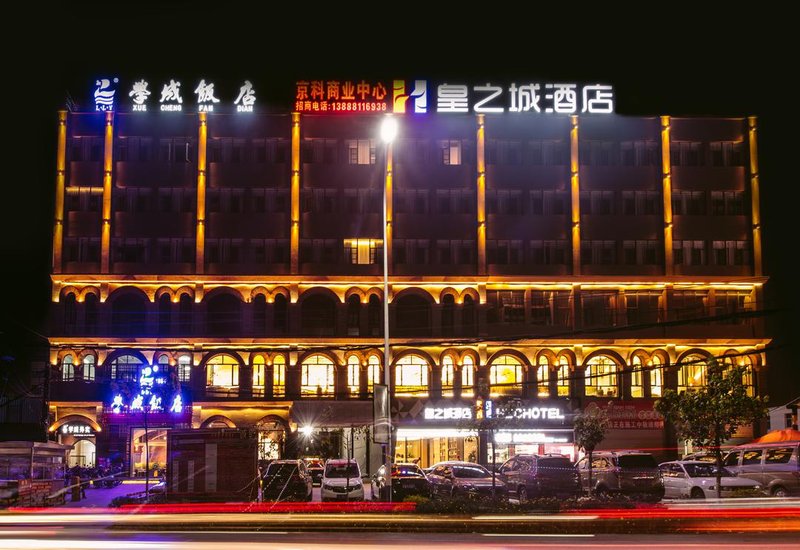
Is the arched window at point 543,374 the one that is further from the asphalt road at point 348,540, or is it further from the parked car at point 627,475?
the asphalt road at point 348,540

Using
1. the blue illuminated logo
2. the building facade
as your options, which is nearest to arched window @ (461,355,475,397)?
the building facade

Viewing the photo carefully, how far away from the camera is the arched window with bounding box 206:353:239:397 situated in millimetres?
66312

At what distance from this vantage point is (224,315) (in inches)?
2628

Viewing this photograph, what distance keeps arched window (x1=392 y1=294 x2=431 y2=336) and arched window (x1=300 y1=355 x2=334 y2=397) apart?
5795 millimetres

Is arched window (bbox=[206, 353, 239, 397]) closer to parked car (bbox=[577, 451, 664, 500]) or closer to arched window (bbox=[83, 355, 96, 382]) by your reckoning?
arched window (bbox=[83, 355, 96, 382])

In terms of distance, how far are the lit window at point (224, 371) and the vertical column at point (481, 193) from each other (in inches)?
731

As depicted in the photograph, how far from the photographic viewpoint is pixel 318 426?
58.7 meters

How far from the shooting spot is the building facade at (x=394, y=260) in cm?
6594

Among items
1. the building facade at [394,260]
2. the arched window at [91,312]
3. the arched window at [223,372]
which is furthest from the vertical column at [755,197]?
the arched window at [91,312]

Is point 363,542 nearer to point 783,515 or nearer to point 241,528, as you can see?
point 241,528

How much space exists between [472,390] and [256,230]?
18.9 meters

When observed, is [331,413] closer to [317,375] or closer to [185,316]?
[317,375]

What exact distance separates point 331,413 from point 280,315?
1024cm

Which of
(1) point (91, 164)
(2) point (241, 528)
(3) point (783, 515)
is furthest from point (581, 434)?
(1) point (91, 164)
